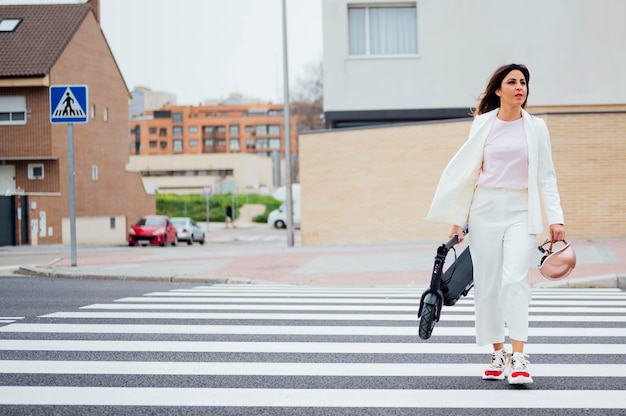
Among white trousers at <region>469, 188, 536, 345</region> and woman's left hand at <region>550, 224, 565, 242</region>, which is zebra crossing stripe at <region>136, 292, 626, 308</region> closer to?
white trousers at <region>469, 188, 536, 345</region>

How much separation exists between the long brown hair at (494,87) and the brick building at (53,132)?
30180 mm

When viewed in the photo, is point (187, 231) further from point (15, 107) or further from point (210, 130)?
point (210, 130)

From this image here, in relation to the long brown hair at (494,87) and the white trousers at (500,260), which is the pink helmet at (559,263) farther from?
the long brown hair at (494,87)

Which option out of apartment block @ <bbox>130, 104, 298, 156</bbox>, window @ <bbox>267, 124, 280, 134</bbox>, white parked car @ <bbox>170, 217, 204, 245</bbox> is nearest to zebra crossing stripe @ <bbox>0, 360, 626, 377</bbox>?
white parked car @ <bbox>170, 217, 204, 245</bbox>

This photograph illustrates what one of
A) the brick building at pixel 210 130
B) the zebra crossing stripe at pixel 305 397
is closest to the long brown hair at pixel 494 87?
the zebra crossing stripe at pixel 305 397

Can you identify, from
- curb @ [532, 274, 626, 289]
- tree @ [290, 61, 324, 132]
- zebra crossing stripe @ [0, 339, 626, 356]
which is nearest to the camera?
zebra crossing stripe @ [0, 339, 626, 356]

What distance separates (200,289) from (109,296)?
5.63ft

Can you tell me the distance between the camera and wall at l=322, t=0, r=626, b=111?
24.7 metres

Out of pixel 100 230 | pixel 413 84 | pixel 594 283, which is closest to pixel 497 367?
pixel 594 283

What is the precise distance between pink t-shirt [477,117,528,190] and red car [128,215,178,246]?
32.4 meters

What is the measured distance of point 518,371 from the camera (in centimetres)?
540

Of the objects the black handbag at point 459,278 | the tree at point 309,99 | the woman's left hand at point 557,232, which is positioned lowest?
the black handbag at point 459,278

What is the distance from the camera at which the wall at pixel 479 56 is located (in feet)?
80.9

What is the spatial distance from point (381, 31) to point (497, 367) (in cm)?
2079
